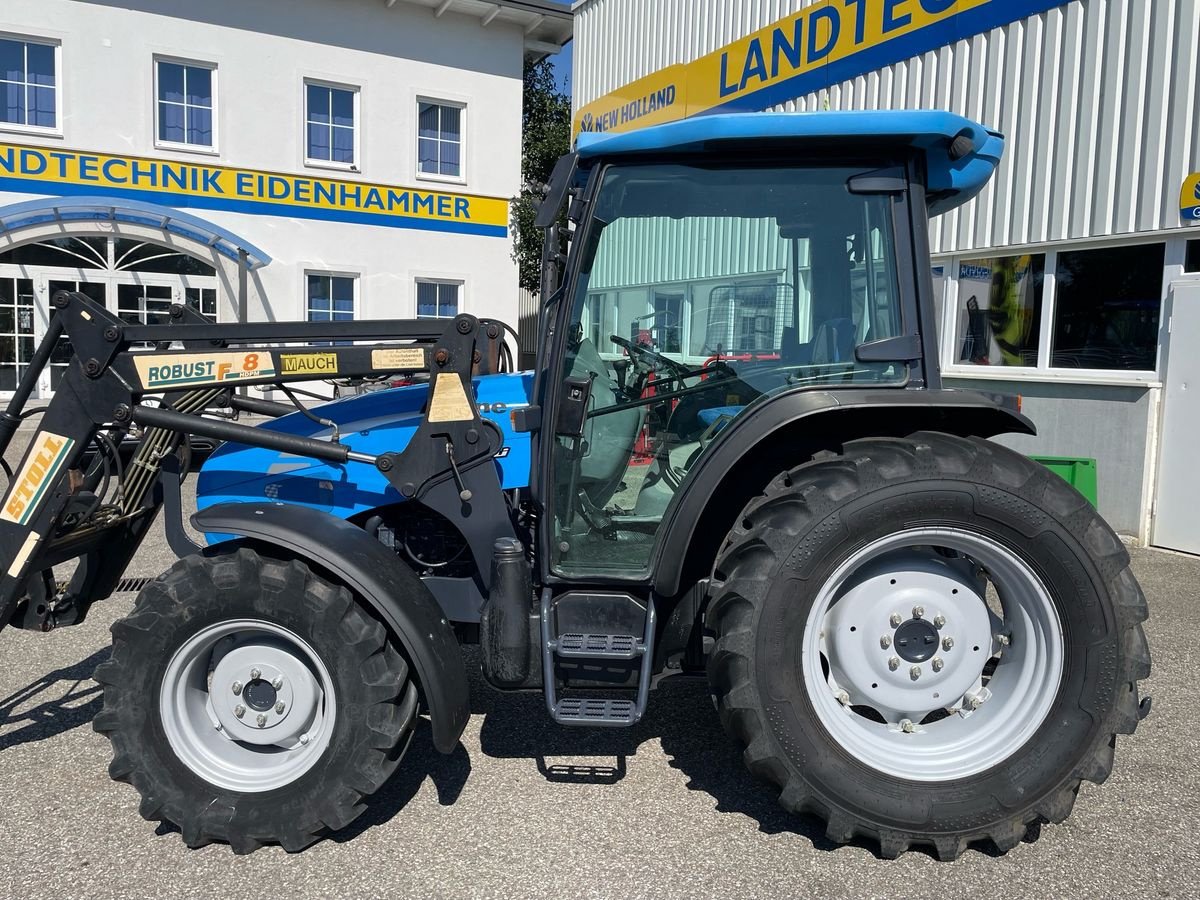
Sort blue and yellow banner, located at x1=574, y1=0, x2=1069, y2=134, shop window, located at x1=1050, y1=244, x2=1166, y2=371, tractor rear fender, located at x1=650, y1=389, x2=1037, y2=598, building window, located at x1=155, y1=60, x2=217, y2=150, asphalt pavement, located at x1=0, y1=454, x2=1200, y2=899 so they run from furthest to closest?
building window, located at x1=155, y1=60, x2=217, y2=150
blue and yellow banner, located at x1=574, y1=0, x2=1069, y2=134
shop window, located at x1=1050, y1=244, x2=1166, y2=371
tractor rear fender, located at x1=650, y1=389, x2=1037, y2=598
asphalt pavement, located at x1=0, y1=454, x2=1200, y2=899

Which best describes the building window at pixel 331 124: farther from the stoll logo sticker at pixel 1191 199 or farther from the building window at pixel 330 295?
the stoll logo sticker at pixel 1191 199

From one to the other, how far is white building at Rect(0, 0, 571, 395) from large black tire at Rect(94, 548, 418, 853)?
1086cm

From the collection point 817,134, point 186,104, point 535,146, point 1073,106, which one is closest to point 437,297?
point 186,104

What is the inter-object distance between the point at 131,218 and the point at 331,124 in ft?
12.1

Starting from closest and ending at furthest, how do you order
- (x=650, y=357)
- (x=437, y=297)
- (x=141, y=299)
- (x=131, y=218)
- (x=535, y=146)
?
(x=650, y=357) → (x=131, y=218) → (x=141, y=299) → (x=437, y=297) → (x=535, y=146)

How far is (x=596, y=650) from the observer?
286cm

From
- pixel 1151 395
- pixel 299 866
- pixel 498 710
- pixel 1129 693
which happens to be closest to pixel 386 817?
pixel 299 866

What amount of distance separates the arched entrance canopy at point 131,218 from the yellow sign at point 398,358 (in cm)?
1267

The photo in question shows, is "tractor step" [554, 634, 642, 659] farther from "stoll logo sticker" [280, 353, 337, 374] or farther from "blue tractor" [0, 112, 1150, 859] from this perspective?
"stoll logo sticker" [280, 353, 337, 374]

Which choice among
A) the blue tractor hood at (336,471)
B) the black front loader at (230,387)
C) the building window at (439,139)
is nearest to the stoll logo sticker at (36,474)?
the black front loader at (230,387)

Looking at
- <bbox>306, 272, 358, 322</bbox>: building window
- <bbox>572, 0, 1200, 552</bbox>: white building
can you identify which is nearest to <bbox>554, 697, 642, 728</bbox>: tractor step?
<bbox>572, 0, 1200, 552</bbox>: white building

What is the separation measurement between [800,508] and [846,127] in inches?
43.8

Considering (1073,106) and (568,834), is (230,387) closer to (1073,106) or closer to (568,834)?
(568,834)

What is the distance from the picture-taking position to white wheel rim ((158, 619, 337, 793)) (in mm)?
2789
